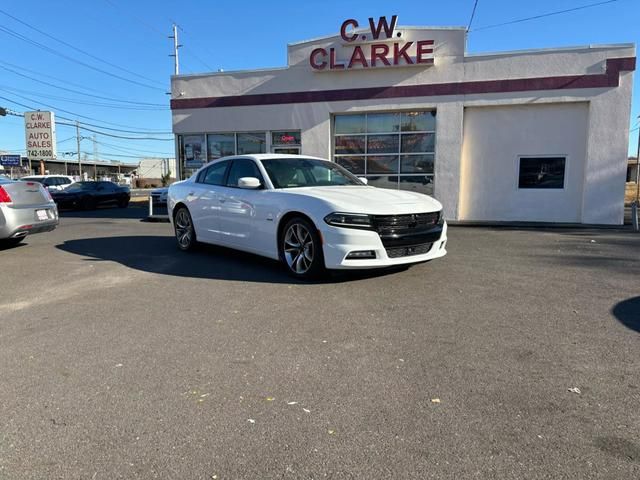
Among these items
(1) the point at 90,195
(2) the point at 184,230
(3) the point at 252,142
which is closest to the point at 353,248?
(2) the point at 184,230

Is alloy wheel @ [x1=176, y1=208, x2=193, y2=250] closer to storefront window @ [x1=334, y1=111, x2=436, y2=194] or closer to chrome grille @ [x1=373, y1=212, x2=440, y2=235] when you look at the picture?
chrome grille @ [x1=373, y1=212, x2=440, y2=235]

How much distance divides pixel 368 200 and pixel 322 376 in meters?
3.02

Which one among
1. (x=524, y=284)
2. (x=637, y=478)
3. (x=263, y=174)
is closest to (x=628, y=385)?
(x=637, y=478)

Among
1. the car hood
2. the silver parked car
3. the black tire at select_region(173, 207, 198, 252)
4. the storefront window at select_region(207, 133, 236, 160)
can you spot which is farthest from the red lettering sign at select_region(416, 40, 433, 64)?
the silver parked car

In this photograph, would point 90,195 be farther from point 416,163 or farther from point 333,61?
point 416,163

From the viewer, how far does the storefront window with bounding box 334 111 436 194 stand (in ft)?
48.0

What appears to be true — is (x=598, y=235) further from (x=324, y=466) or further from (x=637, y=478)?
(x=324, y=466)

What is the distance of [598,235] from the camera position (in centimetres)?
1105

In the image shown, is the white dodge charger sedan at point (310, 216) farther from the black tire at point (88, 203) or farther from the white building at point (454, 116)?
the black tire at point (88, 203)

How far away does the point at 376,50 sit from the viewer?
14133 mm

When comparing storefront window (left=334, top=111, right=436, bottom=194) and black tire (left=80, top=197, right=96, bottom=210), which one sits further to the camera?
black tire (left=80, top=197, right=96, bottom=210)

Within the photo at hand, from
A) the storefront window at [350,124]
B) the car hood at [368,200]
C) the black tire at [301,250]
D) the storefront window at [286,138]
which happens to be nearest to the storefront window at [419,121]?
the storefront window at [350,124]

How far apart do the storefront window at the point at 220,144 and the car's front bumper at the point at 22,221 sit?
25.5ft

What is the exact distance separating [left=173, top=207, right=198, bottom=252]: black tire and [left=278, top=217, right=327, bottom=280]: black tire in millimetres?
2633
